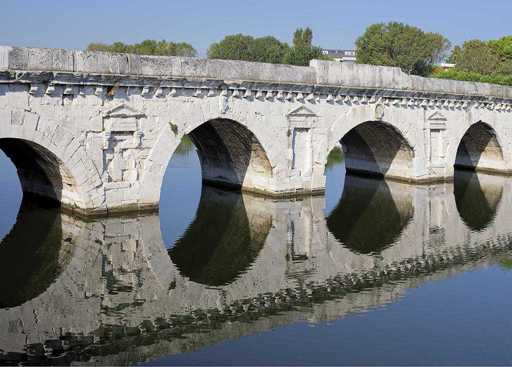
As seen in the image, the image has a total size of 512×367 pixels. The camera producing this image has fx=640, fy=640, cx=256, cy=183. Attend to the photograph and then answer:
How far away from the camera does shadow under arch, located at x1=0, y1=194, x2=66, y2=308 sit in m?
12.4

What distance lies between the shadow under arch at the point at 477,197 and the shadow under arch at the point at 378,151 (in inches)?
99.2

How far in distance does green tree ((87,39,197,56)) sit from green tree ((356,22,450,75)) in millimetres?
24903

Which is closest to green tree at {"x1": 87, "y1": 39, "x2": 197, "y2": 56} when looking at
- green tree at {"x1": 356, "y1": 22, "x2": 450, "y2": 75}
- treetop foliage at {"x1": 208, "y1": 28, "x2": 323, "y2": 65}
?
treetop foliage at {"x1": 208, "y1": 28, "x2": 323, "y2": 65}

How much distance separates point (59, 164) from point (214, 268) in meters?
5.58

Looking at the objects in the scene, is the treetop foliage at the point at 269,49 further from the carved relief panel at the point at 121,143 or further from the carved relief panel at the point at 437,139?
the carved relief panel at the point at 121,143

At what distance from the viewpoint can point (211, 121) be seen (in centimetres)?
2148

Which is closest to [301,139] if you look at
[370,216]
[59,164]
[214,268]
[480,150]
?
[370,216]

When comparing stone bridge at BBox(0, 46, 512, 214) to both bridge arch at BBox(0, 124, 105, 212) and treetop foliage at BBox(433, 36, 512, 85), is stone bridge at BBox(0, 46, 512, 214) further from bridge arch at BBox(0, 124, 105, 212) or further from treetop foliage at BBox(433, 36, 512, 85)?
treetop foliage at BBox(433, 36, 512, 85)

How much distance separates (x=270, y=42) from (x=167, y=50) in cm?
1395

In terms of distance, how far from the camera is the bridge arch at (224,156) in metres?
18.5

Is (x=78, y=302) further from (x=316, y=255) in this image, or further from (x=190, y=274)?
(x=316, y=255)

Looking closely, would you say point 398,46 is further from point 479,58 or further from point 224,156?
point 224,156

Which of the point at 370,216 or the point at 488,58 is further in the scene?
the point at 488,58

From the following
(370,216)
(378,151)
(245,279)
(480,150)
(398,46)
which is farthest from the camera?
(398,46)
